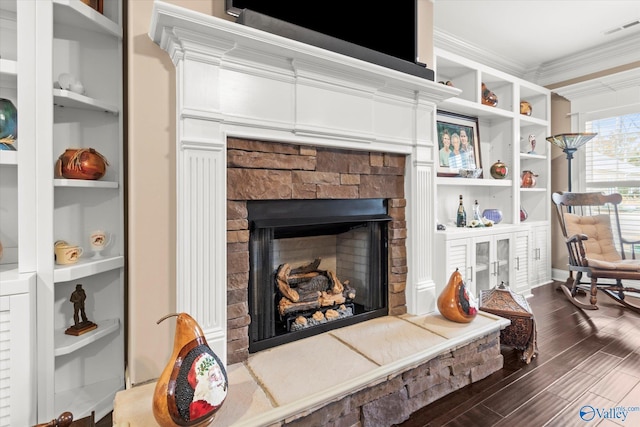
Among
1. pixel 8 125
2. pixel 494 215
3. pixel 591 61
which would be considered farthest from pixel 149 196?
pixel 591 61

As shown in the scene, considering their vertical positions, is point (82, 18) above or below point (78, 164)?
above

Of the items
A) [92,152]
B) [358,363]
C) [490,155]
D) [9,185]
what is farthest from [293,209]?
[490,155]

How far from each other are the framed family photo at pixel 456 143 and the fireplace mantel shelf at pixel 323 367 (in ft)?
5.16

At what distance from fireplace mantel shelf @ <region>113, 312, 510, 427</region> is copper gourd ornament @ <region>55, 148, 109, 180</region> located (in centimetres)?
98

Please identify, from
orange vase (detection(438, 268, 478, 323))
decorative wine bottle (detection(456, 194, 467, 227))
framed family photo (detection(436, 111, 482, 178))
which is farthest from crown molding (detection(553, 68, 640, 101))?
orange vase (detection(438, 268, 478, 323))

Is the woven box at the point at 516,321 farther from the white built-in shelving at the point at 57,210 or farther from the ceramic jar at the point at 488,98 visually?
the white built-in shelving at the point at 57,210

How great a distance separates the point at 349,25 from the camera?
6.11 feet

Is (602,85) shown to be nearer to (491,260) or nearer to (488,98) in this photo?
(488,98)

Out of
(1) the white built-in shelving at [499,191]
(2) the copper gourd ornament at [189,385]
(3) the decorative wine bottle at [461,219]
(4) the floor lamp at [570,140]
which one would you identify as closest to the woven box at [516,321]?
(1) the white built-in shelving at [499,191]

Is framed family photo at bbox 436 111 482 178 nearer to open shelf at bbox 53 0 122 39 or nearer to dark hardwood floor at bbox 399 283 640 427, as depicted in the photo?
dark hardwood floor at bbox 399 283 640 427

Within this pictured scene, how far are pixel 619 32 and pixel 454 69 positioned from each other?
1.70m

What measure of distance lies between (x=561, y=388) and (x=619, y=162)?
3049mm

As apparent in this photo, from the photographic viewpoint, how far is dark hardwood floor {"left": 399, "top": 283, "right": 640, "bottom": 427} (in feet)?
5.05

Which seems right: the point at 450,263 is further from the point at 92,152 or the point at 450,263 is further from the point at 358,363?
the point at 92,152
